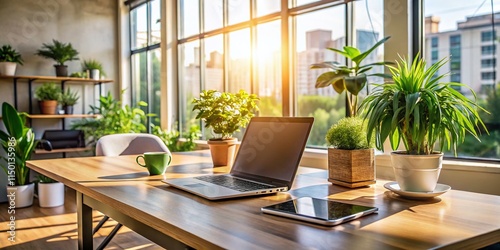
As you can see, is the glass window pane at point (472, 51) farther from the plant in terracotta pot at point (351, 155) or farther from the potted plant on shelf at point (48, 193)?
the potted plant on shelf at point (48, 193)

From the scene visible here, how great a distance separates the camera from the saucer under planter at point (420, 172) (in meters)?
1.26

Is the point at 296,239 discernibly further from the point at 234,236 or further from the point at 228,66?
the point at 228,66

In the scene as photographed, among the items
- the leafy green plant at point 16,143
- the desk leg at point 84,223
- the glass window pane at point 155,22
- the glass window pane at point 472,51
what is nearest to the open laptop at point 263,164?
the desk leg at point 84,223

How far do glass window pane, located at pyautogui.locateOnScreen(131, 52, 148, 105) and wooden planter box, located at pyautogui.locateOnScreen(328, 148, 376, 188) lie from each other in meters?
4.41

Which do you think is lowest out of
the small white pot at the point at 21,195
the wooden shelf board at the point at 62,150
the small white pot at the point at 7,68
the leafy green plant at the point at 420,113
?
the small white pot at the point at 21,195

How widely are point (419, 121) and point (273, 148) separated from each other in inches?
20.1

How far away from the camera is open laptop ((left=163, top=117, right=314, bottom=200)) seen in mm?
1328

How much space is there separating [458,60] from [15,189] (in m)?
4.23

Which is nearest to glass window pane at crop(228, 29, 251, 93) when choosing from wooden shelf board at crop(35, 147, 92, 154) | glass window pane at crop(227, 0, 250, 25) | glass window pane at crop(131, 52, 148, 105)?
glass window pane at crop(227, 0, 250, 25)

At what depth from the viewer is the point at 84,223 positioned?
72.4 inches

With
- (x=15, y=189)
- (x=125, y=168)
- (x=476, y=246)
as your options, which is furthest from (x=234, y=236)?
(x=15, y=189)

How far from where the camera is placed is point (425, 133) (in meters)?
1.26

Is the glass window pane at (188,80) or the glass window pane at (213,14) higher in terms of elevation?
the glass window pane at (213,14)

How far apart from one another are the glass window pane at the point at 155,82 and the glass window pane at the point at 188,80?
17.2 inches
